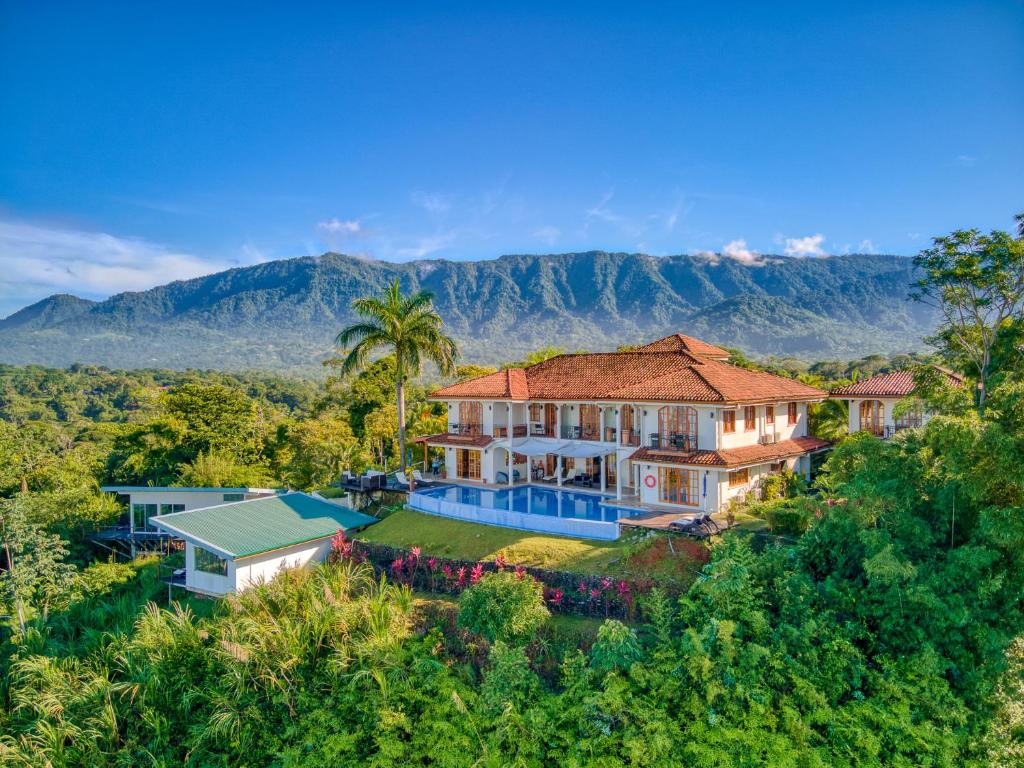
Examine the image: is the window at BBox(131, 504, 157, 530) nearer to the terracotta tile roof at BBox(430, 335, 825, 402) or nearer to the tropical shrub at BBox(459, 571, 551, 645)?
the terracotta tile roof at BBox(430, 335, 825, 402)

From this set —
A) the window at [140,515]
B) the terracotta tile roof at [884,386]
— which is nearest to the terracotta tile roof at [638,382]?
the terracotta tile roof at [884,386]

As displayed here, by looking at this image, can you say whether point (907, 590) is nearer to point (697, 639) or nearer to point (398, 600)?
point (697, 639)

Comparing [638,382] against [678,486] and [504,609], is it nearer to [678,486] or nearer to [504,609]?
[678,486]

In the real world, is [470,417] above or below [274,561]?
above

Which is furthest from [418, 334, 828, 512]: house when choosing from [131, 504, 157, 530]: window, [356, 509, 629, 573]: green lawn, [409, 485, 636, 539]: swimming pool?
[131, 504, 157, 530]: window

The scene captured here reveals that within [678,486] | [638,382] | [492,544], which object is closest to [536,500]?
[492,544]

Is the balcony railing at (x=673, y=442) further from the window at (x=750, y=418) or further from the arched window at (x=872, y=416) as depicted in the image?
the arched window at (x=872, y=416)

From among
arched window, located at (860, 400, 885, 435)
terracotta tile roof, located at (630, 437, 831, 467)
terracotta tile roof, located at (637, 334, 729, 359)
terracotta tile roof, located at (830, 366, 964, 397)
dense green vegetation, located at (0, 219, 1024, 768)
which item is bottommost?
dense green vegetation, located at (0, 219, 1024, 768)
